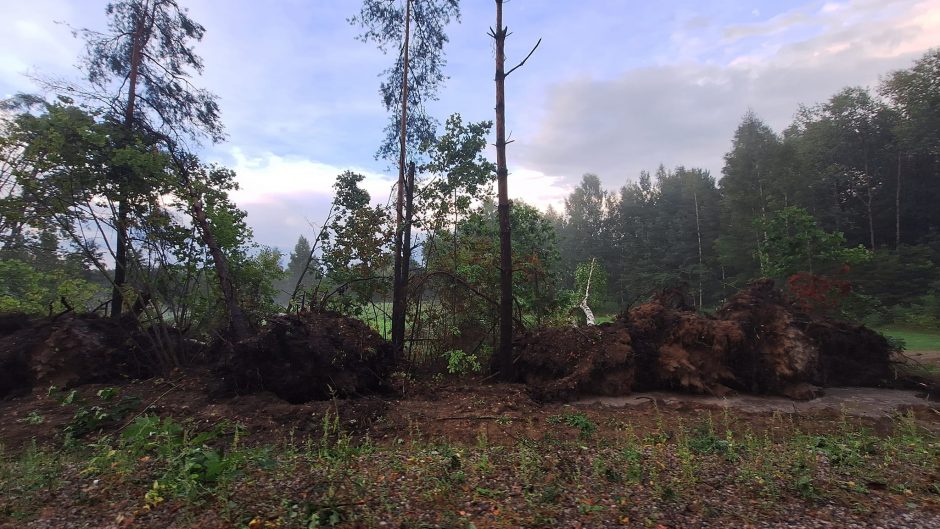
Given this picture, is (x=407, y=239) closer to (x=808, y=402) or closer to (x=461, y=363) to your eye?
(x=461, y=363)

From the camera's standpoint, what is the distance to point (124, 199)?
28.3ft

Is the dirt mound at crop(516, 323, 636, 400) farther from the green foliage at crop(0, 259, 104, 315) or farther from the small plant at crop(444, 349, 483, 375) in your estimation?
the green foliage at crop(0, 259, 104, 315)

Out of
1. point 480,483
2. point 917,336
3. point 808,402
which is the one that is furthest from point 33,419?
point 917,336

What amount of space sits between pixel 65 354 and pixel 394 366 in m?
5.47

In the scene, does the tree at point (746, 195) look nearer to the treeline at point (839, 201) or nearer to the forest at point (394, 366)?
the treeline at point (839, 201)

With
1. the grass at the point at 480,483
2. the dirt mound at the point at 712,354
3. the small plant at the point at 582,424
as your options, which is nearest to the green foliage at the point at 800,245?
the dirt mound at the point at 712,354

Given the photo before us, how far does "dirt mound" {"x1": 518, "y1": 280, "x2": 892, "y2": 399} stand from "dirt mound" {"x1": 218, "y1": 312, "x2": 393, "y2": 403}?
A: 326cm

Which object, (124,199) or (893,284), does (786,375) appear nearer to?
(124,199)

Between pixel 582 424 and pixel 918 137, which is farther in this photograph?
pixel 918 137

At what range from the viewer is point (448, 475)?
3.85 metres

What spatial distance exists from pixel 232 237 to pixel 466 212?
5.11 metres

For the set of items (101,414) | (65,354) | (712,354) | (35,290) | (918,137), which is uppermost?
(918,137)

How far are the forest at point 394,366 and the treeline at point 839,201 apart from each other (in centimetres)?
1143

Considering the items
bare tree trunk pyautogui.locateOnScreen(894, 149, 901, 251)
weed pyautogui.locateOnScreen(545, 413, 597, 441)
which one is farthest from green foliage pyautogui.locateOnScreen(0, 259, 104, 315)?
bare tree trunk pyautogui.locateOnScreen(894, 149, 901, 251)
